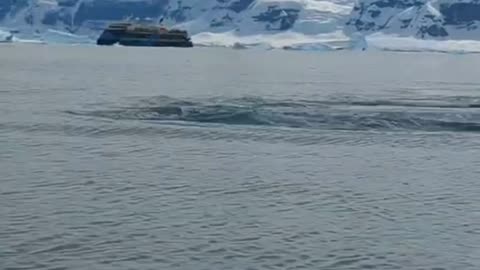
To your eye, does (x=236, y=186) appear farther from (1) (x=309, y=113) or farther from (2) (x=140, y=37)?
(2) (x=140, y=37)

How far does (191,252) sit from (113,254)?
951 mm

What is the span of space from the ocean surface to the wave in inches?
3.0

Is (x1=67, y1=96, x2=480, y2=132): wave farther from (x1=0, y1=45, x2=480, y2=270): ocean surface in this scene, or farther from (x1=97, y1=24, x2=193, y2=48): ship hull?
(x1=97, y1=24, x2=193, y2=48): ship hull

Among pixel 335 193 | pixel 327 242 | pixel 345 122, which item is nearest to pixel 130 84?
pixel 345 122

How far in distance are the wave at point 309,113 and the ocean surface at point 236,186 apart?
0.08m

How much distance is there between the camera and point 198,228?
554 inches

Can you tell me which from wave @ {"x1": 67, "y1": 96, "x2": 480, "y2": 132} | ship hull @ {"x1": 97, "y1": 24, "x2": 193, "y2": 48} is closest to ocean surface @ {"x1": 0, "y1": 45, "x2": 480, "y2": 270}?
wave @ {"x1": 67, "y1": 96, "x2": 480, "y2": 132}

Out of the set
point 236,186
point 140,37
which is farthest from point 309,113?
point 140,37

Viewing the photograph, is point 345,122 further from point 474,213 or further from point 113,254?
point 113,254

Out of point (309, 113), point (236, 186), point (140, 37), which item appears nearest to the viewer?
point (236, 186)

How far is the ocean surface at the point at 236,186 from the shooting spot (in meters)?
12.9

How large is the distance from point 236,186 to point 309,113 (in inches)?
531

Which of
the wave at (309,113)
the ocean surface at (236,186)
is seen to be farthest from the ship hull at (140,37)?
the ocean surface at (236,186)

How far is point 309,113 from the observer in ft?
101
